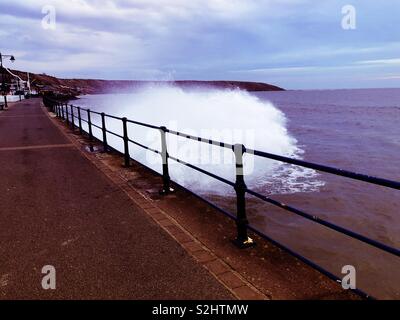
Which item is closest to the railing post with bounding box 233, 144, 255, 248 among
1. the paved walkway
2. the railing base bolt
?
the railing base bolt

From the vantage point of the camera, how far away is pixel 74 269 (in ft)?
12.5

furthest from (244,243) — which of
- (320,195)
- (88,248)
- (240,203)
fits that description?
(320,195)

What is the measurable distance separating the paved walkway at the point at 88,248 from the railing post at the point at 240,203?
68 cm

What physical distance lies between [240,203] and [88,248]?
5.98 ft

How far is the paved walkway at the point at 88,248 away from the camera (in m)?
3.42

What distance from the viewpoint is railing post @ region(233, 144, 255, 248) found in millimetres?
4082

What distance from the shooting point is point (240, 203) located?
13.7 feet

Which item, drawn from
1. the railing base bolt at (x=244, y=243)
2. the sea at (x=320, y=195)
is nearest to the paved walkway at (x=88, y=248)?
the railing base bolt at (x=244, y=243)

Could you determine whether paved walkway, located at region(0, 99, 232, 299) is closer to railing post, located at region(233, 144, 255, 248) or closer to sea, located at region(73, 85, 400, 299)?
railing post, located at region(233, 144, 255, 248)

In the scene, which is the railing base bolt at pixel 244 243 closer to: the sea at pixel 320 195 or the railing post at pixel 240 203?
the railing post at pixel 240 203

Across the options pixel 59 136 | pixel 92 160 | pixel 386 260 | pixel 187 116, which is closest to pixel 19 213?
pixel 92 160

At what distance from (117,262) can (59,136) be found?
1260 centimetres
